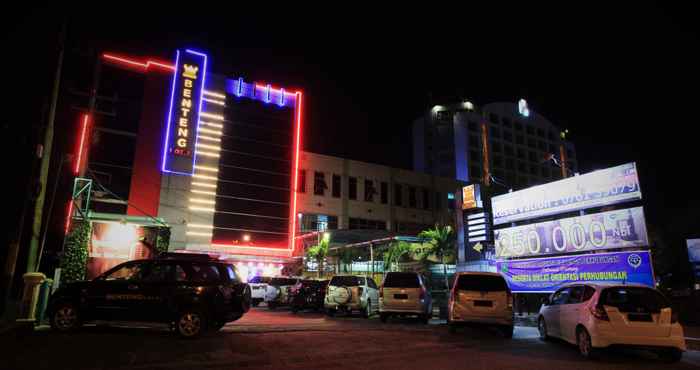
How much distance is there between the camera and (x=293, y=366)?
276 inches

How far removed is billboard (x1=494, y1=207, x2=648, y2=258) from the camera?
14.3m

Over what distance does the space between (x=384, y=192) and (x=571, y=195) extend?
3001 centimetres

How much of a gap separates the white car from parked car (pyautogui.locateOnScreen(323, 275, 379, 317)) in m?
8.42

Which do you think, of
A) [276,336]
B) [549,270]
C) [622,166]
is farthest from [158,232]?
[622,166]

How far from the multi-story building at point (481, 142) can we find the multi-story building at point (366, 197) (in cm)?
2190

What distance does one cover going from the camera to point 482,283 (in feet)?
40.1

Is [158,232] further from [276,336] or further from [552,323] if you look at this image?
[552,323]

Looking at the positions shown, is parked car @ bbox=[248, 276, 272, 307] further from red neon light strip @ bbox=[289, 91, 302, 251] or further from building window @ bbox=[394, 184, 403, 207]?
building window @ bbox=[394, 184, 403, 207]

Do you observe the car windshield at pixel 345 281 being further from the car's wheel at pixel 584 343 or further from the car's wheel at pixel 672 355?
the car's wheel at pixel 672 355

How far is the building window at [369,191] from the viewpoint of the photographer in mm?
44844

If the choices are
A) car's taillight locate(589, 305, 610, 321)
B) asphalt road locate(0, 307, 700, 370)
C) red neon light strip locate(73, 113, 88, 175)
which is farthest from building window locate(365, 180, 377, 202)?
car's taillight locate(589, 305, 610, 321)

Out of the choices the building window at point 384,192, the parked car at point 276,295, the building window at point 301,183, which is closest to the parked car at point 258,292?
the parked car at point 276,295

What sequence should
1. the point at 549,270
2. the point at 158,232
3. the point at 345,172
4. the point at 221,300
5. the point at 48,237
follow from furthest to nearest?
the point at 345,172 < the point at 158,232 < the point at 48,237 < the point at 549,270 < the point at 221,300

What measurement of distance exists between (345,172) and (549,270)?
28660mm
